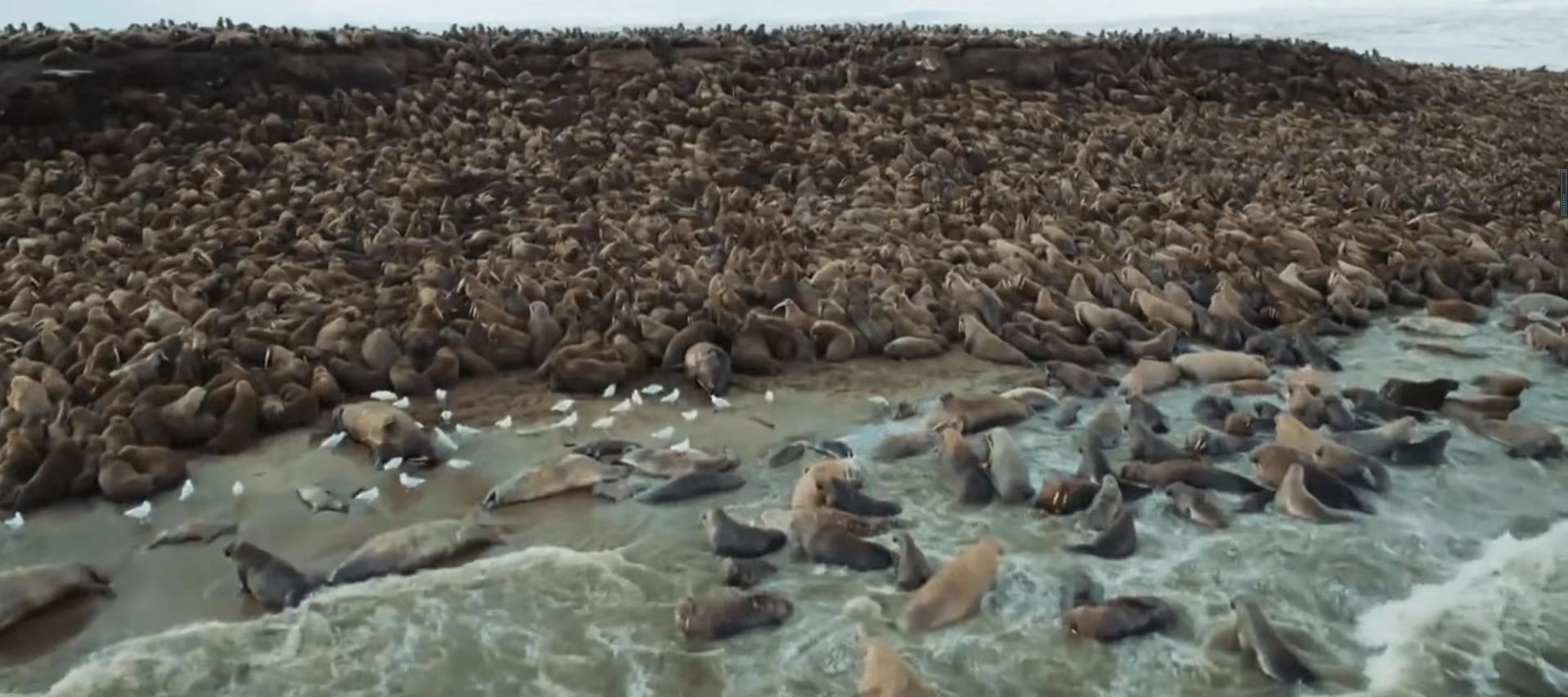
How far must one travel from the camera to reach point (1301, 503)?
6.92 m

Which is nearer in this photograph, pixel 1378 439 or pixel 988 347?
pixel 1378 439

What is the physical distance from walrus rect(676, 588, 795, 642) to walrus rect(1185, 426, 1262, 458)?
9.89ft

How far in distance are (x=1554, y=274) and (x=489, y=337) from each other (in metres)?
9.67

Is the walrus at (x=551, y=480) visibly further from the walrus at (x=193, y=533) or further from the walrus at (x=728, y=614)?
the walrus at (x=728, y=614)

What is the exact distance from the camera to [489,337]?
9.33m

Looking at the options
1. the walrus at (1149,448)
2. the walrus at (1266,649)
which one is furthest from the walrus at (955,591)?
the walrus at (1149,448)

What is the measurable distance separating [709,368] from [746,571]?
2909 millimetres

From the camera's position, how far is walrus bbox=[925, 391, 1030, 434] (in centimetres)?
809

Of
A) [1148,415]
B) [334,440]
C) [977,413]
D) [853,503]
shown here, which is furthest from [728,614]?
[1148,415]

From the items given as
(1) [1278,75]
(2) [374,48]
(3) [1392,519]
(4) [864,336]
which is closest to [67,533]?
(4) [864,336]

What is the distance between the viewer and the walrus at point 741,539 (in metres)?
6.50

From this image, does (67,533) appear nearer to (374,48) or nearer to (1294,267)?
(1294,267)

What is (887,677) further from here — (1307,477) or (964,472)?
(1307,477)

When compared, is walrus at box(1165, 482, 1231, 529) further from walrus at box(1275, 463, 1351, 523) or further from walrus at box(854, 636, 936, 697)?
walrus at box(854, 636, 936, 697)
